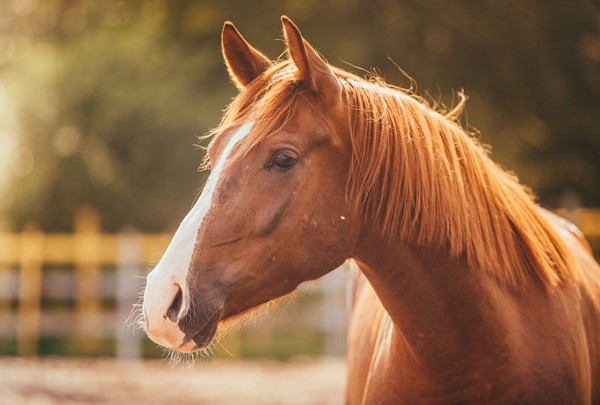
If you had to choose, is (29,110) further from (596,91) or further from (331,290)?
(596,91)

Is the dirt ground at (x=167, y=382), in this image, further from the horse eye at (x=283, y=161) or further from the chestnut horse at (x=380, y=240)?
the horse eye at (x=283, y=161)

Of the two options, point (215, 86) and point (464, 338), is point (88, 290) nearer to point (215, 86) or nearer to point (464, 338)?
point (215, 86)

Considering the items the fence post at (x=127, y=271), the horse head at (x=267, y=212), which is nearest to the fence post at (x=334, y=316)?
the fence post at (x=127, y=271)

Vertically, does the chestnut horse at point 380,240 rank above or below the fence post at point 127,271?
below

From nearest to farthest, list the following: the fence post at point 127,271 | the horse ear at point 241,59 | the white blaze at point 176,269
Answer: the white blaze at point 176,269, the horse ear at point 241,59, the fence post at point 127,271

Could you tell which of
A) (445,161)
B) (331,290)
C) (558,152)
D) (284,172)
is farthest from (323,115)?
(558,152)

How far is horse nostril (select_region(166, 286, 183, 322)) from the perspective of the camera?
245 centimetres

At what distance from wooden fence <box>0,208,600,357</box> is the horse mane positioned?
924cm

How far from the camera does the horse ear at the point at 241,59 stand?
294 centimetres

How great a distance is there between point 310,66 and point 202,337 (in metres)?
0.97

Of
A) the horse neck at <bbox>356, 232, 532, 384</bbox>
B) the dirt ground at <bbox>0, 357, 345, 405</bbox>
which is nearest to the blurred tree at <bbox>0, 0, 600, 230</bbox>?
the dirt ground at <bbox>0, 357, 345, 405</bbox>

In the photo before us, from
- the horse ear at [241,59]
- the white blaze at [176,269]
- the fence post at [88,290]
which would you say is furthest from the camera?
the fence post at [88,290]

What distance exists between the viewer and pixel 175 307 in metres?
2.47

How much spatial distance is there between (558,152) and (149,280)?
1177cm
